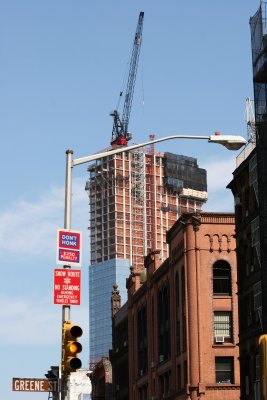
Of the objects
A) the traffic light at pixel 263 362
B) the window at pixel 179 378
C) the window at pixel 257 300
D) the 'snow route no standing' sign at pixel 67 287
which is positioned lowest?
the traffic light at pixel 263 362

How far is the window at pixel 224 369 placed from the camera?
79.8m

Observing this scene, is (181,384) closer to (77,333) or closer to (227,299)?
(227,299)

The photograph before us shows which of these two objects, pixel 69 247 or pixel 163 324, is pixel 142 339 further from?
pixel 69 247

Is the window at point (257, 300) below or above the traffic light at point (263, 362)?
above

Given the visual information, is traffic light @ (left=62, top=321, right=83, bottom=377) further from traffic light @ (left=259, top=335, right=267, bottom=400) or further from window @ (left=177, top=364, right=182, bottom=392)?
window @ (left=177, top=364, right=182, bottom=392)

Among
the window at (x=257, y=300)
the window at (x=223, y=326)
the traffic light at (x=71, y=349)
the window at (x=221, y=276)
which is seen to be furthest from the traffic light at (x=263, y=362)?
the window at (x=221, y=276)

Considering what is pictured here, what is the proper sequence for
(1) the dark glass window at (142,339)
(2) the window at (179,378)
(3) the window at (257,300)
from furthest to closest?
1. (1) the dark glass window at (142,339)
2. (2) the window at (179,378)
3. (3) the window at (257,300)

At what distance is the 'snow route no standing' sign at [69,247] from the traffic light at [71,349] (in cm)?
229

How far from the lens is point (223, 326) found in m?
80.4

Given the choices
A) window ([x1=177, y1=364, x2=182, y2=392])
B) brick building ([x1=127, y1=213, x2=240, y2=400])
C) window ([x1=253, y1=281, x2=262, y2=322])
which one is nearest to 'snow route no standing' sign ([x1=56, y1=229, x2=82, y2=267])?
window ([x1=253, y1=281, x2=262, y2=322])

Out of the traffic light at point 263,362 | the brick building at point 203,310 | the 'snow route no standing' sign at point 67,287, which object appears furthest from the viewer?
the brick building at point 203,310

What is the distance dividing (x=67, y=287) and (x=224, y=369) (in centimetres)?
5533

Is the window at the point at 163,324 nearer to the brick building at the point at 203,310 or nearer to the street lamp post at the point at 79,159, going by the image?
the brick building at the point at 203,310

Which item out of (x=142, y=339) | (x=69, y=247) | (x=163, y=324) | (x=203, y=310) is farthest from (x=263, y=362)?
(x=142, y=339)
